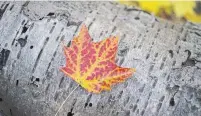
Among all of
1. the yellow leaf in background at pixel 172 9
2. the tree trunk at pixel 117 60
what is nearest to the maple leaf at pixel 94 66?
the tree trunk at pixel 117 60

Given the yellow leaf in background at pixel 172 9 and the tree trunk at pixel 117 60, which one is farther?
the yellow leaf in background at pixel 172 9

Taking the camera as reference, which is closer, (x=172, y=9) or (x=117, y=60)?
(x=117, y=60)

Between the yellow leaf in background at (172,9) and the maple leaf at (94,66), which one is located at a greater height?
the yellow leaf in background at (172,9)

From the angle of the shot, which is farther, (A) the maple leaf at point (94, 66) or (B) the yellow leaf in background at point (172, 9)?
(B) the yellow leaf in background at point (172, 9)

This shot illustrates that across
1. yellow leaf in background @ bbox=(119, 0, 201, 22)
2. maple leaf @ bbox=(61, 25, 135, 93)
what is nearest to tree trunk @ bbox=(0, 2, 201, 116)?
maple leaf @ bbox=(61, 25, 135, 93)

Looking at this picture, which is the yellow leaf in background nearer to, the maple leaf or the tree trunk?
the tree trunk

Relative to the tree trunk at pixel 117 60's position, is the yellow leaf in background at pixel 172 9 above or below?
above

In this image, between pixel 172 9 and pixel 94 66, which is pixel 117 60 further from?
pixel 172 9

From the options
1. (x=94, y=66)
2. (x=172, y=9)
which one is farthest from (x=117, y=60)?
(x=172, y=9)

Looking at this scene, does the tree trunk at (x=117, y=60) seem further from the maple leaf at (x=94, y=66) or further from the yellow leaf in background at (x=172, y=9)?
the yellow leaf in background at (x=172, y=9)

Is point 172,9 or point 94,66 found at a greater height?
point 172,9
